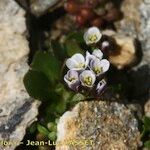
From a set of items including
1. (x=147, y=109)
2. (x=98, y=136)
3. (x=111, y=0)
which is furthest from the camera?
(x=111, y=0)

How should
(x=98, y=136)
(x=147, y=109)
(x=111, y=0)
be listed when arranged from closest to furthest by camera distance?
(x=98, y=136) → (x=147, y=109) → (x=111, y=0)

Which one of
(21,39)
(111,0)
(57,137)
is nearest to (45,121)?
(57,137)

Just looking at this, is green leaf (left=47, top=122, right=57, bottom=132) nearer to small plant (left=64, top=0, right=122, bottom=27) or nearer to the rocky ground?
the rocky ground

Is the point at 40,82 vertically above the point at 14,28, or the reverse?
the point at 14,28

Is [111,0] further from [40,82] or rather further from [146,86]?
[40,82]

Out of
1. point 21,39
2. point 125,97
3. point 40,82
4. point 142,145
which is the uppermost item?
point 21,39

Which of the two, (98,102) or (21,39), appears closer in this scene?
(98,102)

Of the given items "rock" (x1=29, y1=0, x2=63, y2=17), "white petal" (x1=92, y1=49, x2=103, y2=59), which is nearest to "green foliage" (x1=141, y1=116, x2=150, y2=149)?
"white petal" (x1=92, y1=49, x2=103, y2=59)
